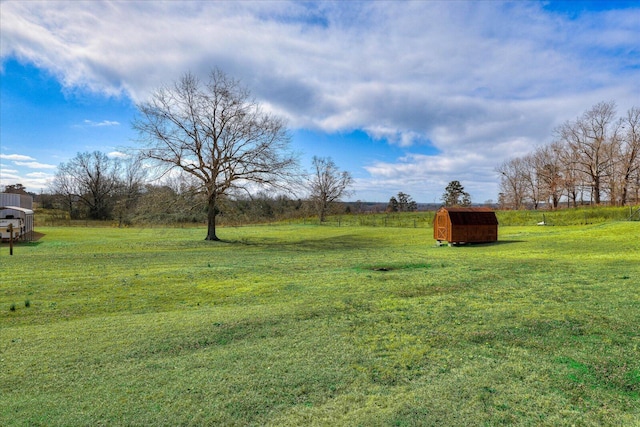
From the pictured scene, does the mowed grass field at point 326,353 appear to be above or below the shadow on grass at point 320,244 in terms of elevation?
above

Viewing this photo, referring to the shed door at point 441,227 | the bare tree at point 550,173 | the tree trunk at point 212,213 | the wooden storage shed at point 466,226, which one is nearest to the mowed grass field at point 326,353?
the wooden storage shed at point 466,226

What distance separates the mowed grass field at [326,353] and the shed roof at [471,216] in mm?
13106

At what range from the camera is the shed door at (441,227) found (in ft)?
76.6

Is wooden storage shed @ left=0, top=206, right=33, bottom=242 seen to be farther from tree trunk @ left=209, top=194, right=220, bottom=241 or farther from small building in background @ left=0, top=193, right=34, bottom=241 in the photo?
tree trunk @ left=209, top=194, right=220, bottom=241

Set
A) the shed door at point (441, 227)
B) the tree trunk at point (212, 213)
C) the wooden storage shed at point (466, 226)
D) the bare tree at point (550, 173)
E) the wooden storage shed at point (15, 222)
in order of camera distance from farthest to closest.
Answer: the bare tree at point (550, 173), the tree trunk at point (212, 213), the wooden storage shed at point (15, 222), the shed door at point (441, 227), the wooden storage shed at point (466, 226)

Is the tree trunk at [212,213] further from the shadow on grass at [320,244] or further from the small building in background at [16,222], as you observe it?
the small building in background at [16,222]

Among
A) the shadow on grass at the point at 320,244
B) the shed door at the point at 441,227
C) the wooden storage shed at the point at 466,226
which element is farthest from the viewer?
the shadow on grass at the point at 320,244

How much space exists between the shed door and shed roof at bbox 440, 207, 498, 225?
2.07ft

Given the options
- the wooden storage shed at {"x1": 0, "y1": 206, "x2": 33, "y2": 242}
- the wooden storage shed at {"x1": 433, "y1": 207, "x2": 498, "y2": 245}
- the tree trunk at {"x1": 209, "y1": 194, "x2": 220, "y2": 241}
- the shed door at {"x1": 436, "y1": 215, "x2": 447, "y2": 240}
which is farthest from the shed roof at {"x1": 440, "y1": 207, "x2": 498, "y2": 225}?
the wooden storage shed at {"x1": 0, "y1": 206, "x2": 33, "y2": 242}

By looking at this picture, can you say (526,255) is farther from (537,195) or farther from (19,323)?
(537,195)

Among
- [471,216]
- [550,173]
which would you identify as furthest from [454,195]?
[471,216]

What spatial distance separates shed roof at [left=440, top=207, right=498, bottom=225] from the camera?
22.9 metres

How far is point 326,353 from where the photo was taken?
4.85 metres

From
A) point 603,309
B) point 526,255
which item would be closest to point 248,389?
point 603,309
